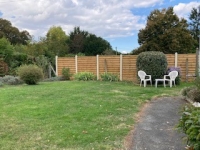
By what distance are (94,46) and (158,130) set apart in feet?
115

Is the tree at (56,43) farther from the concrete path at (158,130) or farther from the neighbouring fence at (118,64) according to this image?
the concrete path at (158,130)

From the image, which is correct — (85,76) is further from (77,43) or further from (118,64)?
(77,43)

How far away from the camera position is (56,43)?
30969mm

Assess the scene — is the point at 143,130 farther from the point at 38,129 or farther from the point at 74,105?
the point at 74,105

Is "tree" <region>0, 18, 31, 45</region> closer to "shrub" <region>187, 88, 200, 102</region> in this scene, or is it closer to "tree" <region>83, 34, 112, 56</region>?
"tree" <region>83, 34, 112, 56</region>

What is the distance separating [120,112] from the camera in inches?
237

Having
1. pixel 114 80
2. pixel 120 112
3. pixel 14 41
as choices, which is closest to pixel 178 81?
pixel 114 80

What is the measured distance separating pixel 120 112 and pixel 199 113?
10.3 ft

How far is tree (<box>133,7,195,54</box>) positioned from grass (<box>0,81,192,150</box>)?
68.8ft

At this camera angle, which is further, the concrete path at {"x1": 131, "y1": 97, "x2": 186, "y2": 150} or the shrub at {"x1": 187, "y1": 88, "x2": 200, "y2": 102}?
the shrub at {"x1": 187, "y1": 88, "x2": 200, "y2": 102}

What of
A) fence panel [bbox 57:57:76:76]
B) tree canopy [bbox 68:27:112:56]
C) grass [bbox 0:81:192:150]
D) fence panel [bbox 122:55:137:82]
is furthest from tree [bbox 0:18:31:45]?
grass [bbox 0:81:192:150]

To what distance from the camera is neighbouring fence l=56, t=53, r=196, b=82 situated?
15.0 metres

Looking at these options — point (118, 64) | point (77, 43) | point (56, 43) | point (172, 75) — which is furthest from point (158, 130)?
point (77, 43)

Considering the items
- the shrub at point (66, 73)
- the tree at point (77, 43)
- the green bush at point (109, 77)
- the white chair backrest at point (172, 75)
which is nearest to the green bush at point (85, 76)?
A: the green bush at point (109, 77)
